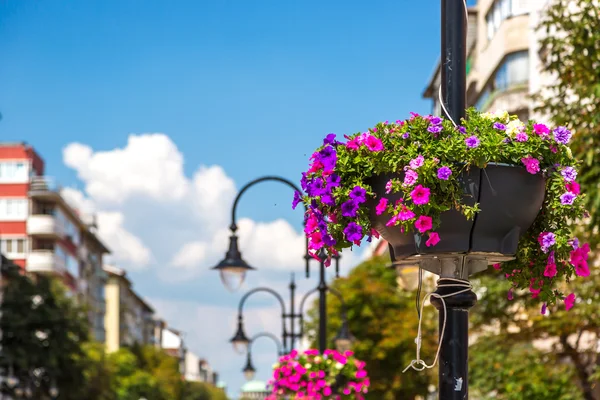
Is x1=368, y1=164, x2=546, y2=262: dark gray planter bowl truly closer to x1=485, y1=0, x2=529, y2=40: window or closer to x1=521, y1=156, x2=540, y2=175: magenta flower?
x1=521, y1=156, x2=540, y2=175: magenta flower

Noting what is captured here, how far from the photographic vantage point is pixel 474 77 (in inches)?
2173

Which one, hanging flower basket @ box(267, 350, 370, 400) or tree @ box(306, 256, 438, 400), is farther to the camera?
tree @ box(306, 256, 438, 400)

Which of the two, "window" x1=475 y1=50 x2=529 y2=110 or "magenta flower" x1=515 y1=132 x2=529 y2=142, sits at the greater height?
"window" x1=475 y1=50 x2=529 y2=110

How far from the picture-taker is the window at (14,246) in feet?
303

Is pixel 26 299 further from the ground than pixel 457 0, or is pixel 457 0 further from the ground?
pixel 26 299

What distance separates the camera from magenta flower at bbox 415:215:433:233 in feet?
17.0

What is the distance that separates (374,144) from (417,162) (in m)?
0.25

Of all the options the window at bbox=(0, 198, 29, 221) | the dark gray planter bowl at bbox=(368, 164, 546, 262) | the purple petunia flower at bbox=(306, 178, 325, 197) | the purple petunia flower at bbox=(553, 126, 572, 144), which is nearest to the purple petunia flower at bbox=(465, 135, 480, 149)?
the dark gray planter bowl at bbox=(368, 164, 546, 262)

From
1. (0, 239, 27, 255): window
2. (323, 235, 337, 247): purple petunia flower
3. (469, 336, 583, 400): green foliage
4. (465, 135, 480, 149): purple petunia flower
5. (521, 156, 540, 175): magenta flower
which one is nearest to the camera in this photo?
(465, 135, 480, 149): purple petunia flower

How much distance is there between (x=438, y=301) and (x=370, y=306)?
56.5 m

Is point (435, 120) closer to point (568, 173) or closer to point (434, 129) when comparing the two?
point (434, 129)

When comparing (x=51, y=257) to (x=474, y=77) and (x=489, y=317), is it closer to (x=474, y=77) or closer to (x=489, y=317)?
(x=474, y=77)

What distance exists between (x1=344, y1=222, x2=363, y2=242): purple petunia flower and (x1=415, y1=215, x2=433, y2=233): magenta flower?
0.34 meters

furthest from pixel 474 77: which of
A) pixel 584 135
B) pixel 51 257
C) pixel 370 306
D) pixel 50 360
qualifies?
pixel 51 257
